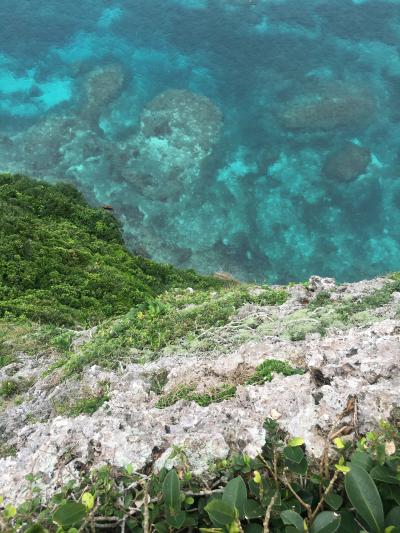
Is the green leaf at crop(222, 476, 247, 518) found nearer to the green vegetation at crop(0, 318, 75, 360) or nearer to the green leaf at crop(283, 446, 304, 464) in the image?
the green leaf at crop(283, 446, 304, 464)

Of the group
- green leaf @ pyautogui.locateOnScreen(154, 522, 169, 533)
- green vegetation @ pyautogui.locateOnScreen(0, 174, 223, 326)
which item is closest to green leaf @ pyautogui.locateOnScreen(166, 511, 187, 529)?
green leaf @ pyautogui.locateOnScreen(154, 522, 169, 533)

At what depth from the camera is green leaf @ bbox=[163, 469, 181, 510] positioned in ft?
9.66

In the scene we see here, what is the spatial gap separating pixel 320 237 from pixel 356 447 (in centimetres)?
2121

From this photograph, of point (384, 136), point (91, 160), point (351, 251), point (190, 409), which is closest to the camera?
point (190, 409)

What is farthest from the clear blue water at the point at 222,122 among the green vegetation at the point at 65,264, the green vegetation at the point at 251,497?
the green vegetation at the point at 251,497

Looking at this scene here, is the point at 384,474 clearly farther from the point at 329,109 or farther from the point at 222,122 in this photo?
the point at 329,109

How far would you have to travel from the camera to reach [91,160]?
25.7 m

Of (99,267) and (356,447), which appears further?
(99,267)

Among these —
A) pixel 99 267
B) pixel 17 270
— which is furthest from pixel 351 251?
pixel 17 270

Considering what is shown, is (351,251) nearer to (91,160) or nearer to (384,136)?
(384,136)

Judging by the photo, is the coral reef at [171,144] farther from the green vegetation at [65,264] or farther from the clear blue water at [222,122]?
the green vegetation at [65,264]

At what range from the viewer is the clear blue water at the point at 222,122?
78.0ft

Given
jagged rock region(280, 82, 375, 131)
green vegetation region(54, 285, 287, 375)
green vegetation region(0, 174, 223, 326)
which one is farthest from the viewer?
jagged rock region(280, 82, 375, 131)

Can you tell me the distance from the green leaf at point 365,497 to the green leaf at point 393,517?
0.09 meters
